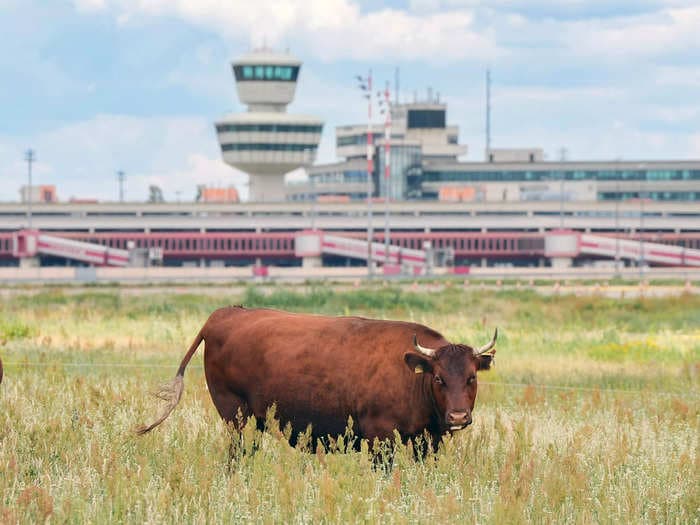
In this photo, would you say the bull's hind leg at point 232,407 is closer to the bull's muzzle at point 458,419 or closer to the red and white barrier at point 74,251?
the bull's muzzle at point 458,419

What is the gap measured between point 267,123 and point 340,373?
485 ft

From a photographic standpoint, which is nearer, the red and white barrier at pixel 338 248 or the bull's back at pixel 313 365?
the bull's back at pixel 313 365

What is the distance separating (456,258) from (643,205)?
26423 mm

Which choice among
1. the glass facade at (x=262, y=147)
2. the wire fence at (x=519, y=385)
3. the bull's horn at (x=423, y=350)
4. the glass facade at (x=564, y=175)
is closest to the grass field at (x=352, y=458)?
the wire fence at (x=519, y=385)

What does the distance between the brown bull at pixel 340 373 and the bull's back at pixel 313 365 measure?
1 centimetres

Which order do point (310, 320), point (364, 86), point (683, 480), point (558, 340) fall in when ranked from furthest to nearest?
point (364, 86) < point (558, 340) < point (310, 320) < point (683, 480)

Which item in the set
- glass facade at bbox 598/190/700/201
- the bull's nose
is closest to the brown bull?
the bull's nose

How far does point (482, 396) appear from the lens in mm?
25953

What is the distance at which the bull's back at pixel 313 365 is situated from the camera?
52.1ft

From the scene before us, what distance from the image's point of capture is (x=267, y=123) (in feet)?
533

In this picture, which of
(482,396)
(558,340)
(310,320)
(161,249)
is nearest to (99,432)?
(310,320)

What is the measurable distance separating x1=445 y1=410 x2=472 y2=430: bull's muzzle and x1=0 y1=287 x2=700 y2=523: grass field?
2.17 ft

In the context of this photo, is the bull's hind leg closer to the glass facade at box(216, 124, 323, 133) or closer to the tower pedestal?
the glass facade at box(216, 124, 323, 133)

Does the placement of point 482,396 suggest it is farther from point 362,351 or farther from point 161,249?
point 161,249
